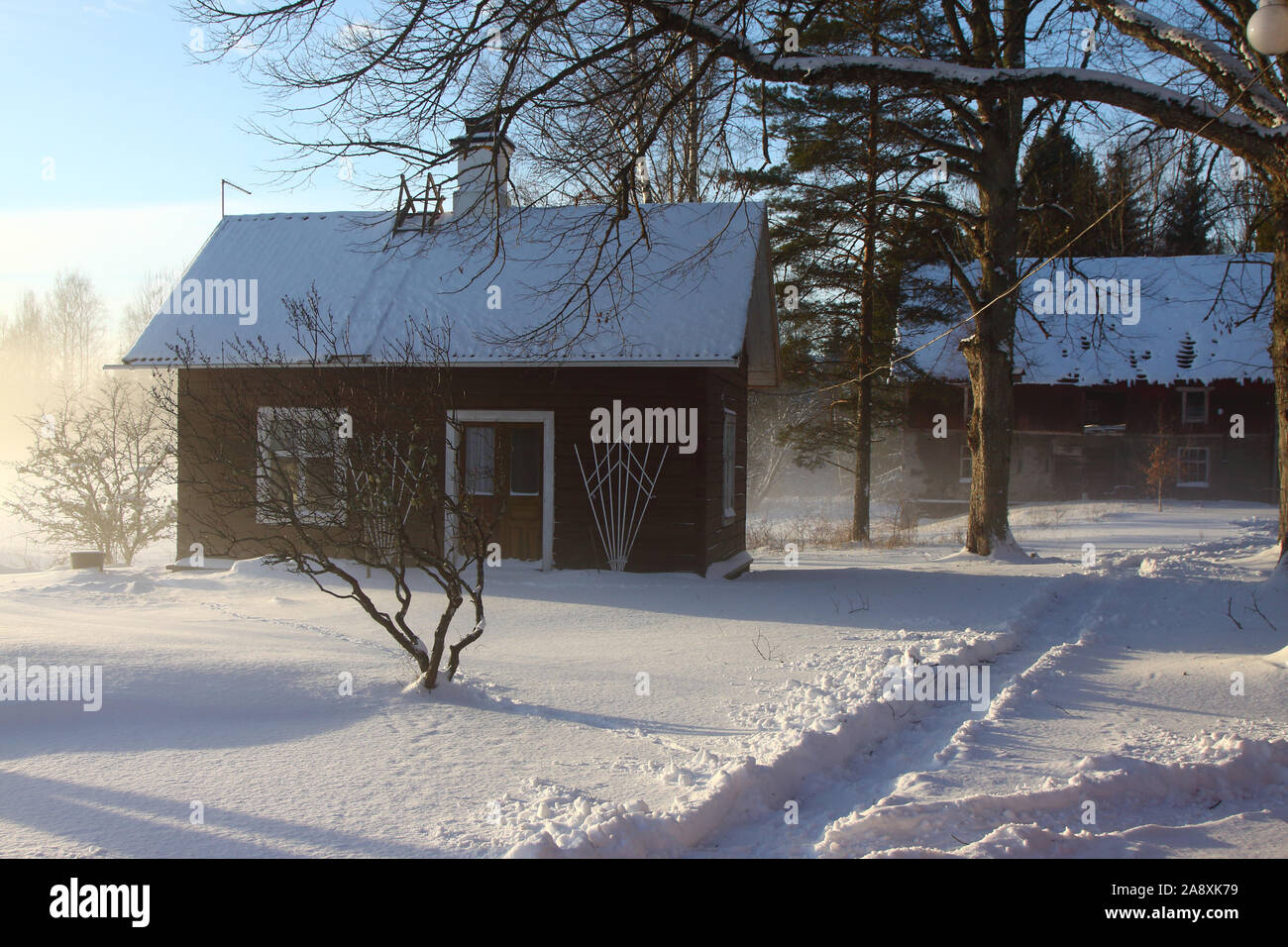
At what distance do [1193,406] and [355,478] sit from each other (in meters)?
36.2

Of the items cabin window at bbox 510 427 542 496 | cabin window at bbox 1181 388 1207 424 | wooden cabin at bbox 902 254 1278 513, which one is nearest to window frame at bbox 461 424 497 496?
cabin window at bbox 510 427 542 496

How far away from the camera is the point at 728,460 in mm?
15453

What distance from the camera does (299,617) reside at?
32.0 feet

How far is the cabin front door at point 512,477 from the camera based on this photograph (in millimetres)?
13867

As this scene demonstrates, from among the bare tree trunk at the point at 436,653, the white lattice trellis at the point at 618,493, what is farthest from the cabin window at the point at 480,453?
the bare tree trunk at the point at 436,653

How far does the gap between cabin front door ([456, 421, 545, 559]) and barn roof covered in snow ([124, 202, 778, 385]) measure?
1.37m

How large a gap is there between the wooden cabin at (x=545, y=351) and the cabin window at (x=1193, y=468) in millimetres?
26958

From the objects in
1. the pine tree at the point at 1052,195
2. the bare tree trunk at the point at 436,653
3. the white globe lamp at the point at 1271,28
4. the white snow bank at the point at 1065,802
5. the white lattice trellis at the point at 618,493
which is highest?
the pine tree at the point at 1052,195

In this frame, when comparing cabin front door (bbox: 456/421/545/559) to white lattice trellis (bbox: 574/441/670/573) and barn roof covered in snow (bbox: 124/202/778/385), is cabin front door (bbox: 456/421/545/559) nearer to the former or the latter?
white lattice trellis (bbox: 574/441/670/573)

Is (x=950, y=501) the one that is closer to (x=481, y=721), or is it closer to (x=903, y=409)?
(x=903, y=409)

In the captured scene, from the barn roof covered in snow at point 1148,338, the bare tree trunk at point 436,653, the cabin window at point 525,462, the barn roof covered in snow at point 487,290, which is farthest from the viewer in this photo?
the barn roof covered in snow at point 1148,338

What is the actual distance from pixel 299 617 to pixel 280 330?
6204 millimetres

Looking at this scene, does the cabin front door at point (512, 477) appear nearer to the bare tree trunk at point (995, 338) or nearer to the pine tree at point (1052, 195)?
the bare tree trunk at point (995, 338)

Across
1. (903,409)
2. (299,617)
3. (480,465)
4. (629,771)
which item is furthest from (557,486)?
(903,409)
